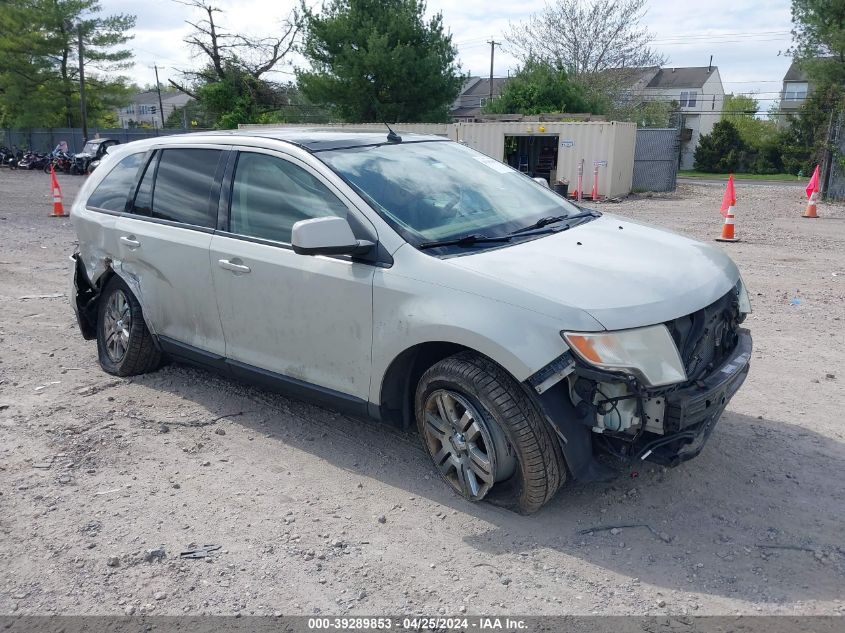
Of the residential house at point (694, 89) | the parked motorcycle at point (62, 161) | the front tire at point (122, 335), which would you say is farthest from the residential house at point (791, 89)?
the front tire at point (122, 335)

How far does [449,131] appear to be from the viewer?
24.3 metres

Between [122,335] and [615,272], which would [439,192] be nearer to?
[615,272]

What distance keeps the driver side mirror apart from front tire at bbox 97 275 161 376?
7.26 feet

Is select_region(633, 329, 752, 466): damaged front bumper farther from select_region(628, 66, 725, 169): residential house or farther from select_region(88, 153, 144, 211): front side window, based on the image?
select_region(628, 66, 725, 169): residential house

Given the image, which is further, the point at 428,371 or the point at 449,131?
the point at 449,131

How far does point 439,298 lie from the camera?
3.49 m

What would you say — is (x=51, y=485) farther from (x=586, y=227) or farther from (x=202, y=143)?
(x=586, y=227)

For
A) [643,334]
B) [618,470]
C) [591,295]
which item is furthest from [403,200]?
[618,470]

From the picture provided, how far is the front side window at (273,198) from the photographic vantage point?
4.08 meters

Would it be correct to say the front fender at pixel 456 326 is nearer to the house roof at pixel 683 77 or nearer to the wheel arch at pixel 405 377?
the wheel arch at pixel 405 377

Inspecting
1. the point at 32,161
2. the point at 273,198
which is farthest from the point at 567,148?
the point at 32,161

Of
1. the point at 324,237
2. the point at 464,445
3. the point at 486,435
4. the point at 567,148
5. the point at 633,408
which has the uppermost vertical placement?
the point at 567,148

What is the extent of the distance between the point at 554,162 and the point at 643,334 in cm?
2137

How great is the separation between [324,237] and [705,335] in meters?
1.90
